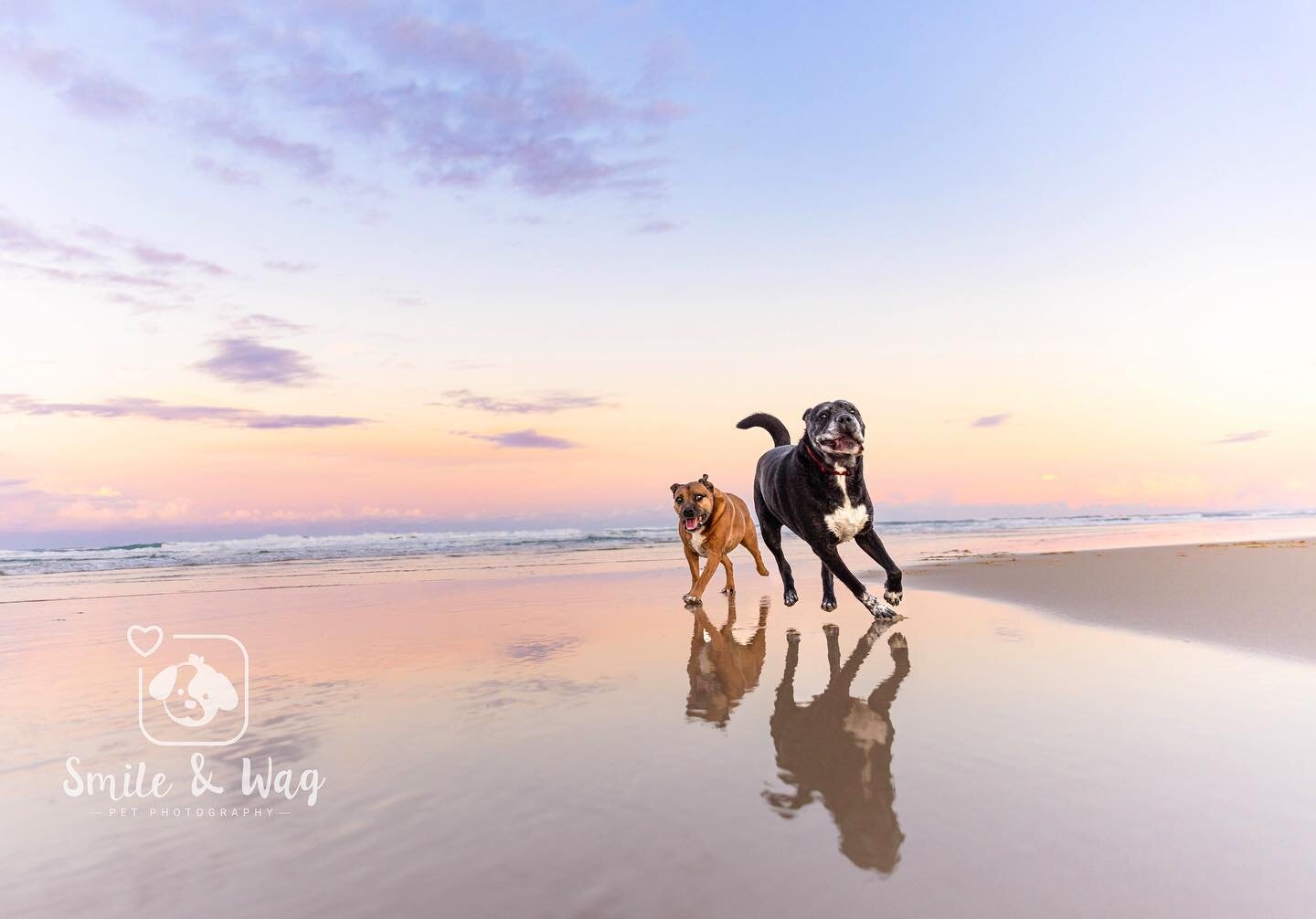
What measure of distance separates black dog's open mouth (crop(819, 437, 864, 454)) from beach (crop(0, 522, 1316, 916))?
4.80 ft

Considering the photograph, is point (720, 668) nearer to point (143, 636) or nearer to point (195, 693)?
point (195, 693)

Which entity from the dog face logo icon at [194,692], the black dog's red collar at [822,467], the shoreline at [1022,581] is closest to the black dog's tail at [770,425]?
the shoreline at [1022,581]

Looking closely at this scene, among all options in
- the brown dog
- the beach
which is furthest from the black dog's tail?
the beach

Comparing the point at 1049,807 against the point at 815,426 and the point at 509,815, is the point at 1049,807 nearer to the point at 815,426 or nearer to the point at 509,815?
the point at 509,815

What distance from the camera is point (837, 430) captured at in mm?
6379

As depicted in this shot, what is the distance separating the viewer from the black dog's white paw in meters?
6.62

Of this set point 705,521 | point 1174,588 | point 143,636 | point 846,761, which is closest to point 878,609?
point 705,521

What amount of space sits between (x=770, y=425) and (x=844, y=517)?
325cm

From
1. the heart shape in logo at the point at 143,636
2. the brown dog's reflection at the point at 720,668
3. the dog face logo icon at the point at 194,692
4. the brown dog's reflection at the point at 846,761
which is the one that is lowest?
the brown dog's reflection at the point at 846,761

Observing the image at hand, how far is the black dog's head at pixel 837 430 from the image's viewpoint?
6379mm

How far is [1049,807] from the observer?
2.44 metres

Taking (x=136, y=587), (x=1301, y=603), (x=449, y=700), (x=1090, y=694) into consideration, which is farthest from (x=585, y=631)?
(x=136, y=587)

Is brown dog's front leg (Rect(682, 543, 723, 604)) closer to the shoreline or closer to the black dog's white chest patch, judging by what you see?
the shoreline

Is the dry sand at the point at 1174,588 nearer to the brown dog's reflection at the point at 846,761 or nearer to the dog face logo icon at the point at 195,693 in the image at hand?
the brown dog's reflection at the point at 846,761
